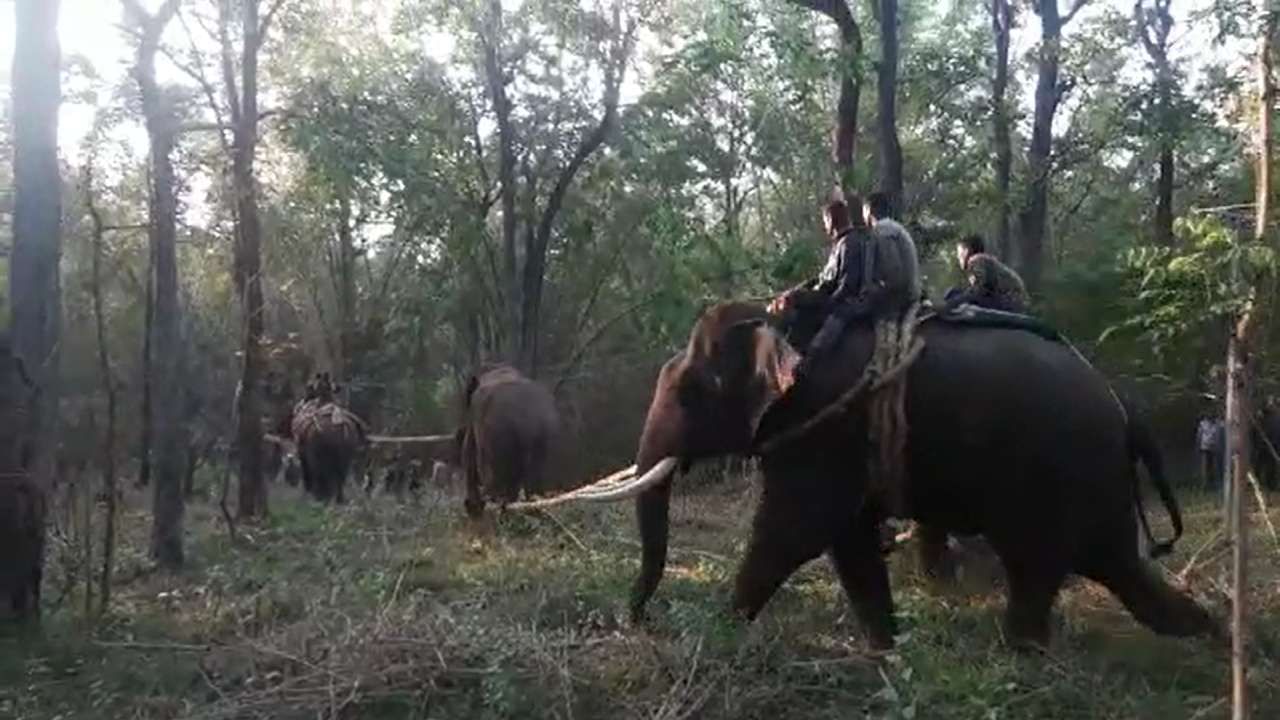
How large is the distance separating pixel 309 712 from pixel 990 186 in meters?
18.2

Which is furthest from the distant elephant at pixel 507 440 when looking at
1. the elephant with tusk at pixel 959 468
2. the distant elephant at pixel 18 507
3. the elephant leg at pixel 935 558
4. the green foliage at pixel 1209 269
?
the green foliage at pixel 1209 269

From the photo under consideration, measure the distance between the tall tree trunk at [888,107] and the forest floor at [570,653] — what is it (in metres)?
4.54

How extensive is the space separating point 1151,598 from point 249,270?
1038 centimetres

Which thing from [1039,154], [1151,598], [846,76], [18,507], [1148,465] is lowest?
[1151,598]

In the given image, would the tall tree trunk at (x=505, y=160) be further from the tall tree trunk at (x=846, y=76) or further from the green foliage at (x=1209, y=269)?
the green foliage at (x=1209, y=269)

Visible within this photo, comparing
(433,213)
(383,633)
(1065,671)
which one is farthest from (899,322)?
(433,213)

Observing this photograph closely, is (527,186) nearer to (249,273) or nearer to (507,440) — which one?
(249,273)

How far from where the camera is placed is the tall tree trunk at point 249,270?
604 inches

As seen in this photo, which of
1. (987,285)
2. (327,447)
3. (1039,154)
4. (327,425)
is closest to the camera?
(987,285)

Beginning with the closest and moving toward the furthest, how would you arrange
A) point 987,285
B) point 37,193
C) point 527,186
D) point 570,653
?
point 570,653 < point 37,193 < point 987,285 < point 527,186

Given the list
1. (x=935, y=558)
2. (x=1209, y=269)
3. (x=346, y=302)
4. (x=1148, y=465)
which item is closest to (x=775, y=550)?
(x=1148, y=465)

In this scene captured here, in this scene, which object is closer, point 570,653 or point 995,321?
point 570,653

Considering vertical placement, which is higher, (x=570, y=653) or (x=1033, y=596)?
(x=1033, y=596)

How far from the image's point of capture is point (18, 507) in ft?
30.4
